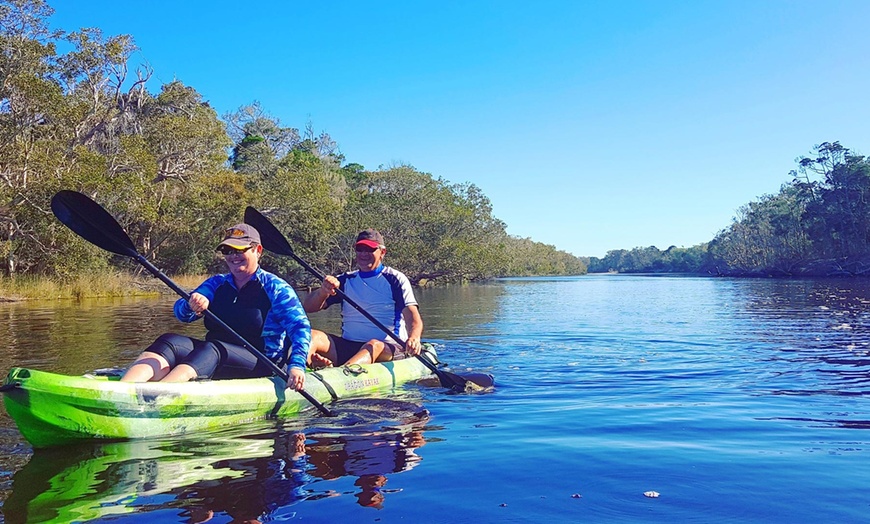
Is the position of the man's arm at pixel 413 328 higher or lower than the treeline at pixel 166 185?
lower

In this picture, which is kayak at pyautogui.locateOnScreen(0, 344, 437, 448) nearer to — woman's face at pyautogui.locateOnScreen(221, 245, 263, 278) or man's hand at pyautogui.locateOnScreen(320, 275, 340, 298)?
A: woman's face at pyautogui.locateOnScreen(221, 245, 263, 278)

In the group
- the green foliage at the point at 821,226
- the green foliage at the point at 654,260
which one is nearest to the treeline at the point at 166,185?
the green foliage at the point at 821,226

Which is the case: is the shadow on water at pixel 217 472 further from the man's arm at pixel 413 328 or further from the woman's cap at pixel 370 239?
the woman's cap at pixel 370 239

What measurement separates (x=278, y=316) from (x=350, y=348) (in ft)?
5.99

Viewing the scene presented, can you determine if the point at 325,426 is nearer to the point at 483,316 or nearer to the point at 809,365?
the point at 809,365

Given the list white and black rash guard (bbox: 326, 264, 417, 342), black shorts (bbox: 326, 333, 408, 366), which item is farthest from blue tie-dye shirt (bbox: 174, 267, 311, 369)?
white and black rash guard (bbox: 326, 264, 417, 342)

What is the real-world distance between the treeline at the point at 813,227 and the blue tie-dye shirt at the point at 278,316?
50604mm

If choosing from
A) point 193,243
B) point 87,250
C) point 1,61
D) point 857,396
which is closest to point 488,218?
point 193,243

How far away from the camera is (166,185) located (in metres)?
28.3

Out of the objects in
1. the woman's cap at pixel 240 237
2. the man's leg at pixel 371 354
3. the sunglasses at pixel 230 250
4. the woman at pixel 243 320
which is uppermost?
the woman's cap at pixel 240 237

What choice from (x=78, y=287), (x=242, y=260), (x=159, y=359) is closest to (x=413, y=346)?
(x=242, y=260)

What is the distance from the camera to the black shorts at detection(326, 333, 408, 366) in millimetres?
6453

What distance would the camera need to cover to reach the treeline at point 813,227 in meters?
48.4

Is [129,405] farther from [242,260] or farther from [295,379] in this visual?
[242,260]
